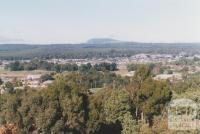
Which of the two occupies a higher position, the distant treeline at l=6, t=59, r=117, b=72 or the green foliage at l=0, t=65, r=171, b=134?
the green foliage at l=0, t=65, r=171, b=134

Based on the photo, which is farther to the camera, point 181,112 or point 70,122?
point 70,122

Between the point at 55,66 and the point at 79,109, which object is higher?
the point at 79,109

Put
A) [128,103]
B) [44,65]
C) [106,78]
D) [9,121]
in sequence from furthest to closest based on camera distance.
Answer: [44,65]
[106,78]
[128,103]
[9,121]

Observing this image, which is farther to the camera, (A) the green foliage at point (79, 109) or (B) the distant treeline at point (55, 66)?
(B) the distant treeline at point (55, 66)

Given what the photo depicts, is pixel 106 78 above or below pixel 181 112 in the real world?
below

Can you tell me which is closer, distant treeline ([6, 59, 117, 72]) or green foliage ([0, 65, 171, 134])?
green foliage ([0, 65, 171, 134])

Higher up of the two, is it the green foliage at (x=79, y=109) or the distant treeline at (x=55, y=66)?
the green foliage at (x=79, y=109)

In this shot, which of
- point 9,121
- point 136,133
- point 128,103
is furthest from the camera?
point 128,103

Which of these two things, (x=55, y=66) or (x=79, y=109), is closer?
(x=79, y=109)

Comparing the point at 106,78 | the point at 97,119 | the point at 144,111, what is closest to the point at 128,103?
the point at 144,111

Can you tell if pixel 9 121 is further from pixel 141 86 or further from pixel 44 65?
pixel 44 65

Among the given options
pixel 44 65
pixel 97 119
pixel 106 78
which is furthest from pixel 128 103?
pixel 44 65
